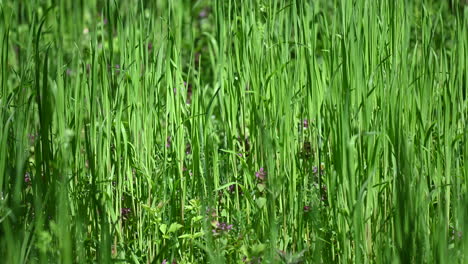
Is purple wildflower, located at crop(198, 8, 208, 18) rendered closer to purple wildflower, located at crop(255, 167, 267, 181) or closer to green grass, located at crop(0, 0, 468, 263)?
green grass, located at crop(0, 0, 468, 263)

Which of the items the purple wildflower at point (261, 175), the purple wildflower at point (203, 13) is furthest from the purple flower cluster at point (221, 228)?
the purple wildflower at point (203, 13)

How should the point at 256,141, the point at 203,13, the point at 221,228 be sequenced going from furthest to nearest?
the point at 203,13, the point at 256,141, the point at 221,228

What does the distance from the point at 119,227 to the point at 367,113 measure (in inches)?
33.8

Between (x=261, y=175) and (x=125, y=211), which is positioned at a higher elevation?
(x=261, y=175)

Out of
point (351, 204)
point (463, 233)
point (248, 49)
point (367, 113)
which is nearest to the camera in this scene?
point (463, 233)

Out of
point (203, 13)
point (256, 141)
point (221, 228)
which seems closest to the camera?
point (221, 228)

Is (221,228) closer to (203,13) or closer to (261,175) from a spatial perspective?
(261,175)

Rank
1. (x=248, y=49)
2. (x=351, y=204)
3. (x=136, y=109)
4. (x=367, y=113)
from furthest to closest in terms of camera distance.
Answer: (x=248, y=49) → (x=136, y=109) → (x=367, y=113) → (x=351, y=204)

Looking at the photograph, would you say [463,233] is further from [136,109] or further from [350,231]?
[136,109]

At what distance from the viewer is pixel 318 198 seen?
2258mm

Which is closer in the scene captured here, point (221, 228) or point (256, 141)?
point (221, 228)

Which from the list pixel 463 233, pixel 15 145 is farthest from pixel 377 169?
pixel 15 145

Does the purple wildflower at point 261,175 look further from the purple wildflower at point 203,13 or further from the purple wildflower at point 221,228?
the purple wildflower at point 203,13

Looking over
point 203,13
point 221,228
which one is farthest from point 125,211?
point 203,13
